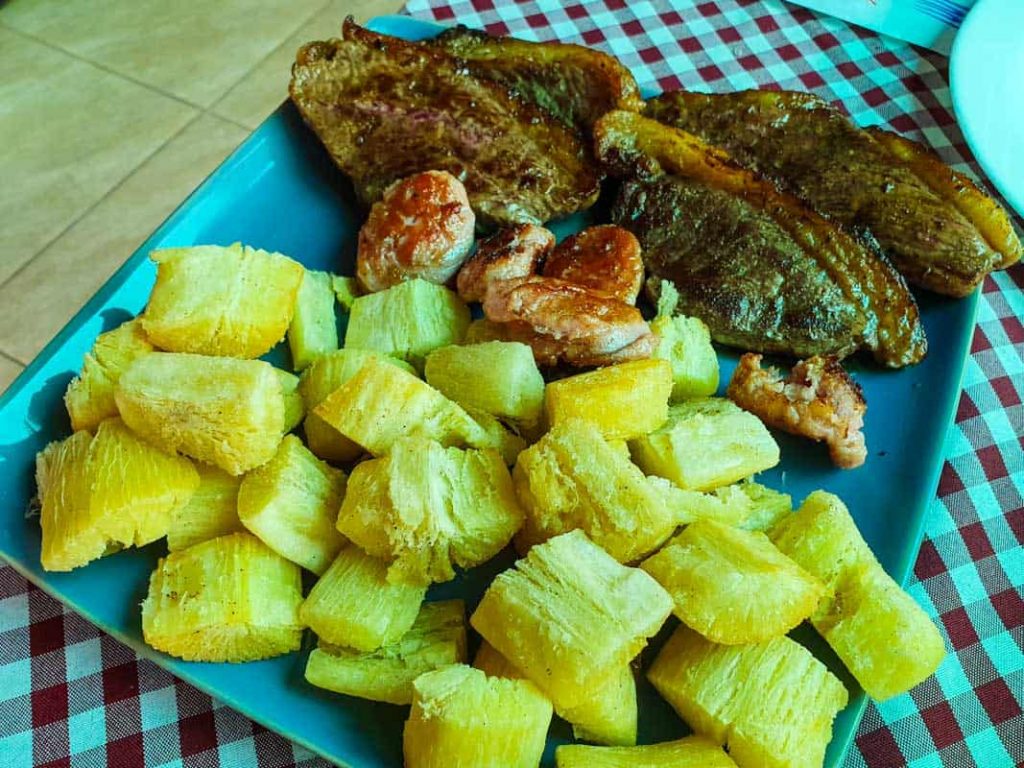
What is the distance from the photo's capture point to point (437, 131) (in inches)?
75.0

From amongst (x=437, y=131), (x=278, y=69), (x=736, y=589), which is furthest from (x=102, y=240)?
(x=736, y=589)

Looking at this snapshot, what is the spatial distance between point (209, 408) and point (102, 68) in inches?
76.8

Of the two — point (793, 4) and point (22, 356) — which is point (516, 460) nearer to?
point (22, 356)

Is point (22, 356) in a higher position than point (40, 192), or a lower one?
lower

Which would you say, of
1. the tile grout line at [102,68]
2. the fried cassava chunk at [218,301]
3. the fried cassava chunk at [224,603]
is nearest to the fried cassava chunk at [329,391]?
the fried cassava chunk at [218,301]

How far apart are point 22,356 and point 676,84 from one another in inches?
71.3

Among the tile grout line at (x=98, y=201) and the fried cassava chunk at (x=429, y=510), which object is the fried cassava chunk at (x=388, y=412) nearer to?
the fried cassava chunk at (x=429, y=510)

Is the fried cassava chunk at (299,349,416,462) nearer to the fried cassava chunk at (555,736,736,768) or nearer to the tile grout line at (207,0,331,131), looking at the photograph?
the fried cassava chunk at (555,736,736,768)

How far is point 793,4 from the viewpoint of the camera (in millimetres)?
2676

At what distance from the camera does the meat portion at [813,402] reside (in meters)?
1.57

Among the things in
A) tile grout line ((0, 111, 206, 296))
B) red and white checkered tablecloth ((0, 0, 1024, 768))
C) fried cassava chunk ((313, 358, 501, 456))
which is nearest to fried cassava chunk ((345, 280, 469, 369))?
fried cassava chunk ((313, 358, 501, 456))

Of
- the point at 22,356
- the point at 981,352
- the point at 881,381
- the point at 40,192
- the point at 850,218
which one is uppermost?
the point at 40,192

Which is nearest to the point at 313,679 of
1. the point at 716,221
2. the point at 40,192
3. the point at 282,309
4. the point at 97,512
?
the point at 97,512

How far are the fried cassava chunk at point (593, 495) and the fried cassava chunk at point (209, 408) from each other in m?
0.38
